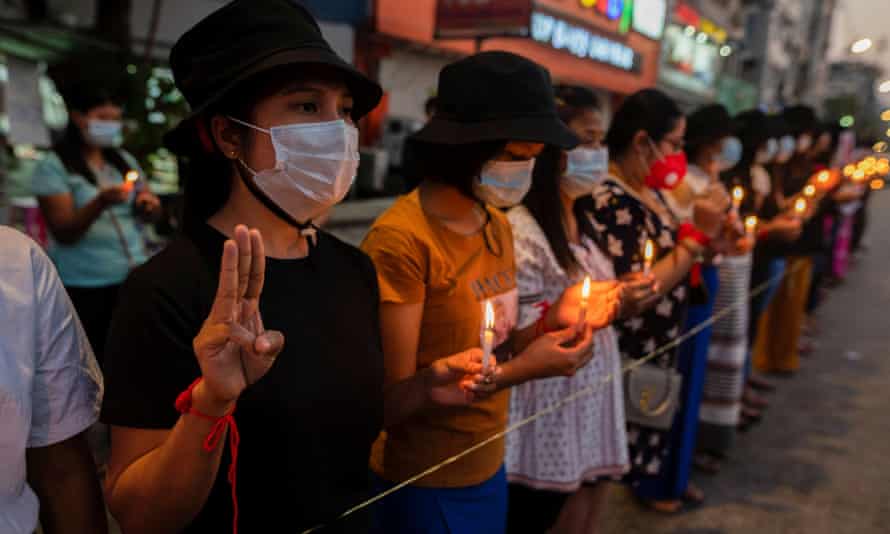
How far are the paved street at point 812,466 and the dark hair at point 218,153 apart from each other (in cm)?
313

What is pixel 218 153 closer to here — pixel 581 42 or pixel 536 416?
pixel 536 416

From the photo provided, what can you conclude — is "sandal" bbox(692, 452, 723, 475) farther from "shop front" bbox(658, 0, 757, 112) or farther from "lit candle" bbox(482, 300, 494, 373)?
"shop front" bbox(658, 0, 757, 112)

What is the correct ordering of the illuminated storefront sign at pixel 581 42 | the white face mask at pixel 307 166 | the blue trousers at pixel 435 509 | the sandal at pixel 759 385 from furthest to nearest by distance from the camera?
the illuminated storefront sign at pixel 581 42 < the sandal at pixel 759 385 < the blue trousers at pixel 435 509 < the white face mask at pixel 307 166

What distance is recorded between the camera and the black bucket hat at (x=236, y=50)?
4.06 ft

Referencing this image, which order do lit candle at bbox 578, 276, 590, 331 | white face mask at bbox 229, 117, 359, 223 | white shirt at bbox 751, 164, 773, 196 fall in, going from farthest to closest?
white shirt at bbox 751, 164, 773, 196 < lit candle at bbox 578, 276, 590, 331 < white face mask at bbox 229, 117, 359, 223

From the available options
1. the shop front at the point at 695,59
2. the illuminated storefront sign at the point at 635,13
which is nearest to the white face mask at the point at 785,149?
the illuminated storefront sign at the point at 635,13

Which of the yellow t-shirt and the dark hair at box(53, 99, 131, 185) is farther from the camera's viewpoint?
the dark hair at box(53, 99, 131, 185)

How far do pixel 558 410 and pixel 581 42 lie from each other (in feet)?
49.4

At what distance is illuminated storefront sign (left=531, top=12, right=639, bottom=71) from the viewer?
14344 millimetres

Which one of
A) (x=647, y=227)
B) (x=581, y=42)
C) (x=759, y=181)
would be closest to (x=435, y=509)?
(x=647, y=227)

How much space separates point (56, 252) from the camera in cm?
341

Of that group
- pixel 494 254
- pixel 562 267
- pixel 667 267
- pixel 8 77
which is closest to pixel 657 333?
pixel 667 267

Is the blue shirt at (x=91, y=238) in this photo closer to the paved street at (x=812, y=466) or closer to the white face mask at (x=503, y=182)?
the white face mask at (x=503, y=182)

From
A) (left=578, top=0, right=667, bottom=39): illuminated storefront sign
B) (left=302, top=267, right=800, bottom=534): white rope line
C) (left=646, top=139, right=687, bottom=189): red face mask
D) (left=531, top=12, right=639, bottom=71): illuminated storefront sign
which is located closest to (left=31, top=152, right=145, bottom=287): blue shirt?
(left=302, top=267, right=800, bottom=534): white rope line
